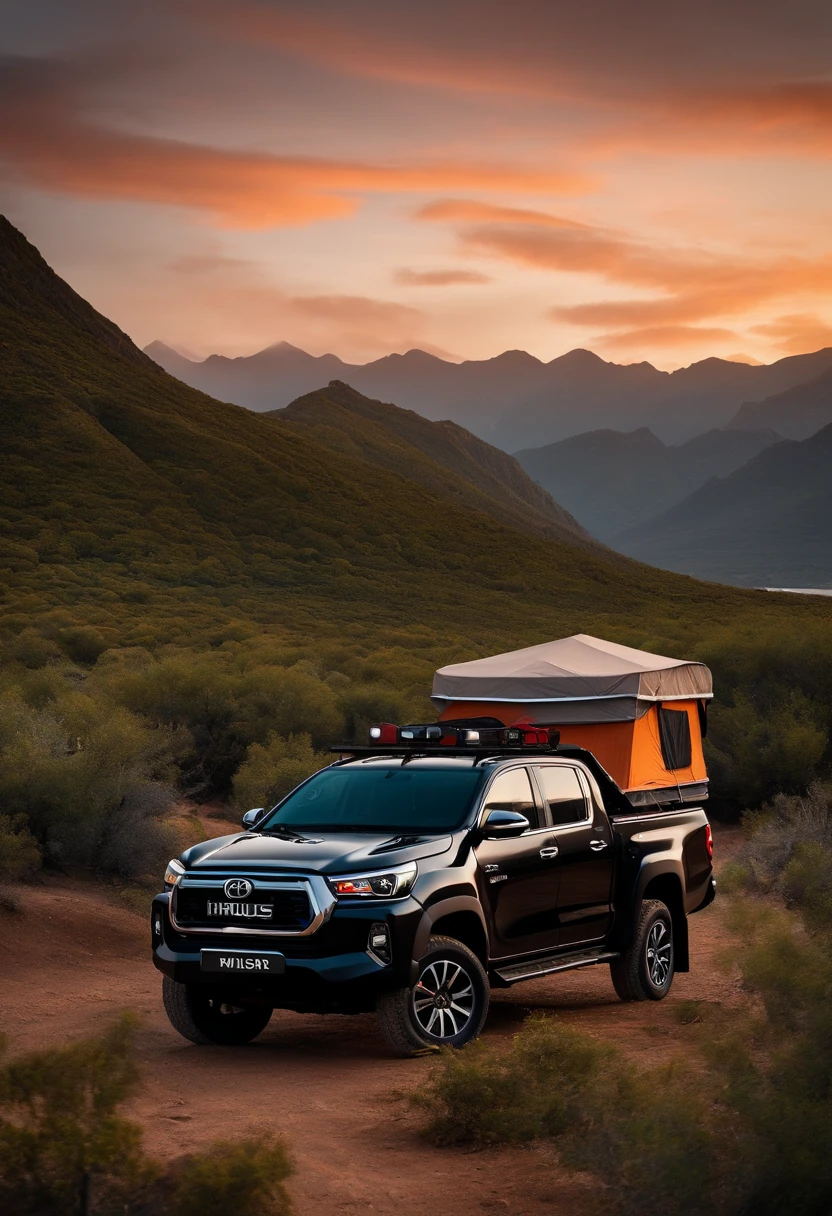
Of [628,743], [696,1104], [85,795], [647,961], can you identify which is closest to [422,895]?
[647,961]

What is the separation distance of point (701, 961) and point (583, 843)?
119 inches

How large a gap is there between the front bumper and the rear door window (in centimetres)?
170

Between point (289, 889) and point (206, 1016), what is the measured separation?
1203 mm

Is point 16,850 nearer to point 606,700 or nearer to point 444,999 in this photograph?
point 444,999

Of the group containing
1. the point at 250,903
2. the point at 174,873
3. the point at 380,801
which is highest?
the point at 380,801

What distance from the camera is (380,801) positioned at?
9.16 m

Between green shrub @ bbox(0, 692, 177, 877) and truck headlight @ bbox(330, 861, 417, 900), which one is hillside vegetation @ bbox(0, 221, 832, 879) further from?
truck headlight @ bbox(330, 861, 417, 900)

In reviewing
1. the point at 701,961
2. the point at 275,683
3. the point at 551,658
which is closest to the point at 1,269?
the point at 275,683

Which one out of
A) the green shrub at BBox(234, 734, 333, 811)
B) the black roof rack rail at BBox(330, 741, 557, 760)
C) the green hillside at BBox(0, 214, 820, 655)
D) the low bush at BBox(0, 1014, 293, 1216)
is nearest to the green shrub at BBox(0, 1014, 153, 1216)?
the low bush at BBox(0, 1014, 293, 1216)

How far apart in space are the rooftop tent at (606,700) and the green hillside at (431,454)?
330 feet

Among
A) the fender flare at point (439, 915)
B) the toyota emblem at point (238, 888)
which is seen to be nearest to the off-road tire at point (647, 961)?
the fender flare at point (439, 915)

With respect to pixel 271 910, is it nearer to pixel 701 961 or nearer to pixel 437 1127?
pixel 437 1127

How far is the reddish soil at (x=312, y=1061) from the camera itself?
5812 millimetres

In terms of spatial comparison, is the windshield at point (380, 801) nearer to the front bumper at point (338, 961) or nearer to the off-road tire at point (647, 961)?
the front bumper at point (338, 961)
